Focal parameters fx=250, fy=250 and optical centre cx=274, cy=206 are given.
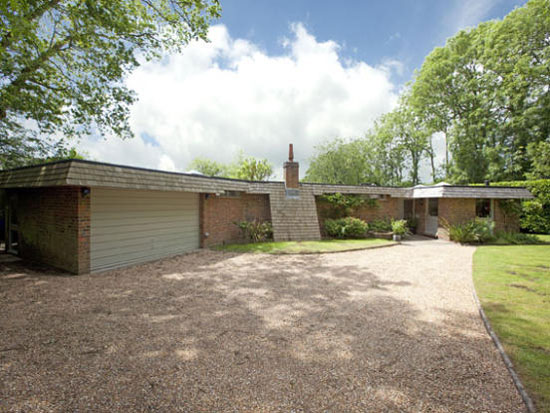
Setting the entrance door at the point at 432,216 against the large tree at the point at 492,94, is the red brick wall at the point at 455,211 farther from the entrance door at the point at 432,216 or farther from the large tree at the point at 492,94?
the large tree at the point at 492,94

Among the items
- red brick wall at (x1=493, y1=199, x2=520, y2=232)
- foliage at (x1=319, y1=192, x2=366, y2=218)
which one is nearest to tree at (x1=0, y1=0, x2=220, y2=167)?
foliage at (x1=319, y1=192, x2=366, y2=218)

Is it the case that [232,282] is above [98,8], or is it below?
below

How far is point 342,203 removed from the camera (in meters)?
13.9

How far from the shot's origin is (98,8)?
26.0ft

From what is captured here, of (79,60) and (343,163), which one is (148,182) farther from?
(343,163)

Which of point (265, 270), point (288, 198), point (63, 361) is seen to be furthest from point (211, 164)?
point (63, 361)

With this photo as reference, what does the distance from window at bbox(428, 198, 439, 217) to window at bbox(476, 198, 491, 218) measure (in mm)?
2183

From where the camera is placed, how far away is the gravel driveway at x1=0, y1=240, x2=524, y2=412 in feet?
8.14

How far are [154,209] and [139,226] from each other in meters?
0.81

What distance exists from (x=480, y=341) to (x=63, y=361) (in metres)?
5.58

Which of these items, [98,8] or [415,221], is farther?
[415,221]

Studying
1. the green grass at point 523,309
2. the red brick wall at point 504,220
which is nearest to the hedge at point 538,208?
the red brick wall at point 504,220

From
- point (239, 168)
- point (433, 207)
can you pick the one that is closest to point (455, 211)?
point (433, 207)

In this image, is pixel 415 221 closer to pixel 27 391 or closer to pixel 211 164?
pixel 27 391
